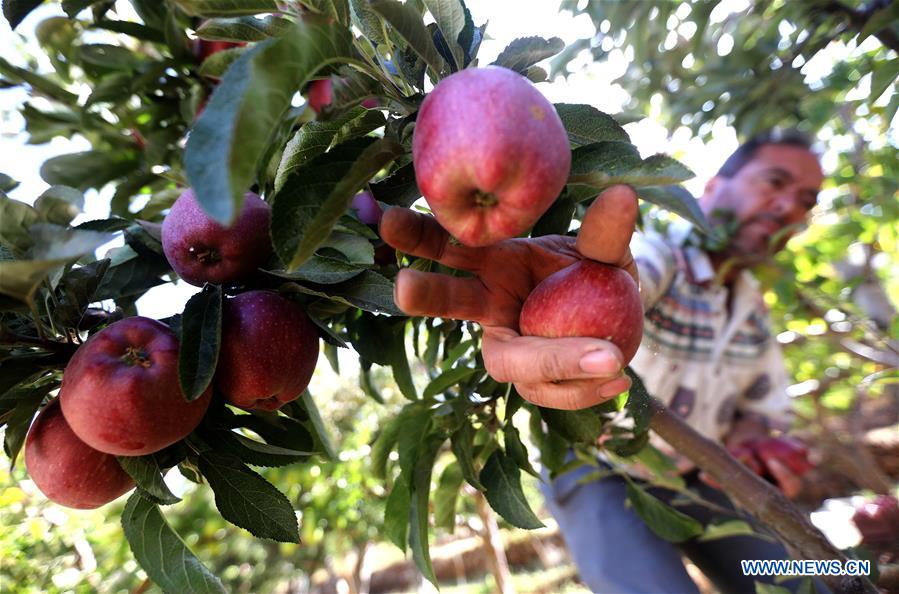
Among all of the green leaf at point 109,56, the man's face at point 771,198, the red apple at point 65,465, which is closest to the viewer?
the red apple at point 65,465

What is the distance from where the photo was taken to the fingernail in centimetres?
60

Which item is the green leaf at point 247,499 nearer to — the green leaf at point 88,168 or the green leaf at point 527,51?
the green leaf at point 527,51

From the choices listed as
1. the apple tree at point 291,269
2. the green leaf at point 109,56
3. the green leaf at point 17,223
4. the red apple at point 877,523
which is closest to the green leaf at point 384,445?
the apple tree at point 291,269

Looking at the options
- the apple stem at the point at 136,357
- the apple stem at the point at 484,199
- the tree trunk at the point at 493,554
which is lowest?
the tree trunk at the point at 493,554

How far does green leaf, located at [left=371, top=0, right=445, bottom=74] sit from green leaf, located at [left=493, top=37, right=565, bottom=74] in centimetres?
9

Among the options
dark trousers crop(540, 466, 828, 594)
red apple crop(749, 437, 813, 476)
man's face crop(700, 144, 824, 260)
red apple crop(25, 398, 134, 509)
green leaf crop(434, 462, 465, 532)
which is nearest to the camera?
red apple crop(25, 398, 134, 509)

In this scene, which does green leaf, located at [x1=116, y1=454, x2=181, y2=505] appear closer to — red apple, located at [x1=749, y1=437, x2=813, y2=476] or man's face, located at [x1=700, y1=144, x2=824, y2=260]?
red apple, located at [x1=749, y1=437, x2=813, y2=476]

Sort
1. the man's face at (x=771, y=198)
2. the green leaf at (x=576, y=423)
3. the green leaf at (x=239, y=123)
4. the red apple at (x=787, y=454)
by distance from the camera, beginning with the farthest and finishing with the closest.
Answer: the man's face at (x=771, y=198)
the red apple at (x=787, y=454)
the green leaf at (x=576, y=423)
the green leaf at (x=239, y=123)

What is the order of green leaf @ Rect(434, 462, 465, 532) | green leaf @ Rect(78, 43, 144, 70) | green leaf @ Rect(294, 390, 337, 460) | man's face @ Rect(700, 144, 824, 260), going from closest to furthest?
1. green leaf @ Rect(294, 390, 337, 460)
2. green leaf @ Rect(434, 462, 465, 532)
3. green leaf @ Rect(78, 43, 144, 70)
4. man's face @ Rect(700, 144, 824, 260)

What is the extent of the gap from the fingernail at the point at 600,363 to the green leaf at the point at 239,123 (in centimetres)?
37

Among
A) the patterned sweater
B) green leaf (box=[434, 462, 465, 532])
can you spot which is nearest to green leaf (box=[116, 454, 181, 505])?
green leaf (box=[434, 462, 465, 532])

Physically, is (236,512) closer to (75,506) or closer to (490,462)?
(75,506)

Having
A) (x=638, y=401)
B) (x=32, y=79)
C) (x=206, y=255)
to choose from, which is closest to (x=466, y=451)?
(x=638, y=401)

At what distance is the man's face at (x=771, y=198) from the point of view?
7.45ft
